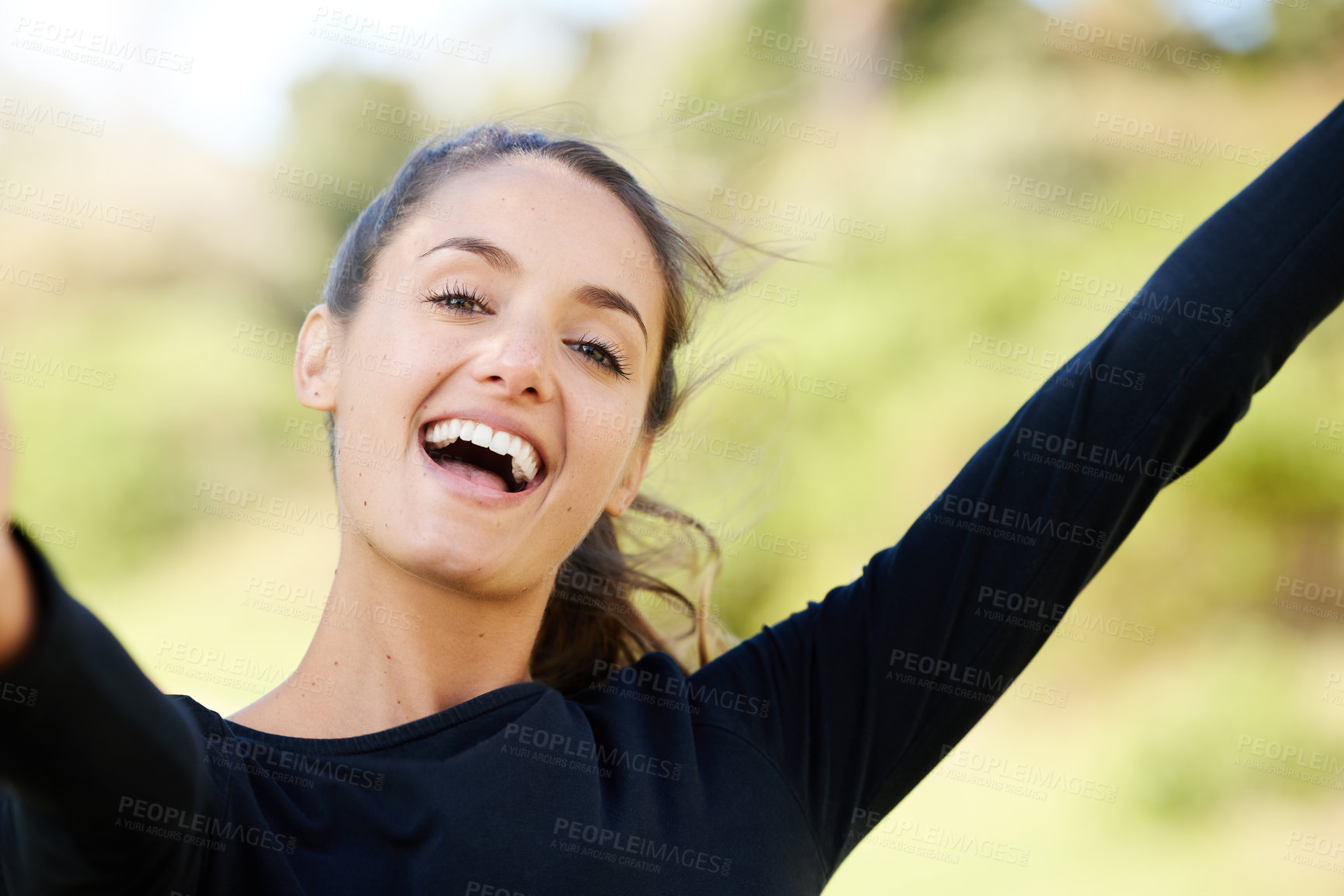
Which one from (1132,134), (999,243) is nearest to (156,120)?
(999,243)

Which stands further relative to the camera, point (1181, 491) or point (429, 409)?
point (1181, 491)

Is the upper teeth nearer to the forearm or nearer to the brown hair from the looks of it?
the brown hair

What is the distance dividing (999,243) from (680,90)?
2740mm

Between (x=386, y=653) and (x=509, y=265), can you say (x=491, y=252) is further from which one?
(x=386, y=653)

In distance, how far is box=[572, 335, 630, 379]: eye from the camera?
1.43m

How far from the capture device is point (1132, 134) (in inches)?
250

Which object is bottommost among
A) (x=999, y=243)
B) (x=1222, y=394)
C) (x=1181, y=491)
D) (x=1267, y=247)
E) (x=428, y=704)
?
(x=428, y=704)

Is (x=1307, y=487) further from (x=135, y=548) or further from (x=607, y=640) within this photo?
(x=135, y=548)

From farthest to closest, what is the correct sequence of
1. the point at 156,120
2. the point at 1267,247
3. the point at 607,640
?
the point at 156,120 < the point at 607,640 < the point at 1267,247

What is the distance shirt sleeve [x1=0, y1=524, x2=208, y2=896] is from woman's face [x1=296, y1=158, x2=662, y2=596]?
493 millimetres

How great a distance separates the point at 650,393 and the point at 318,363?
0.47m

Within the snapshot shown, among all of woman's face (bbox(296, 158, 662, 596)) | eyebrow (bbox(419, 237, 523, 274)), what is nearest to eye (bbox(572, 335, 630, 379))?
woman's face (bbox(296, 158, 662, 596))

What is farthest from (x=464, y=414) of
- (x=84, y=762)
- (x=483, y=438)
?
(x=84, y=762)

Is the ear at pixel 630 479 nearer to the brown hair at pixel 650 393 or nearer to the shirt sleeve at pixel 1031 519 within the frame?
the brown hair at pixel 650 393
